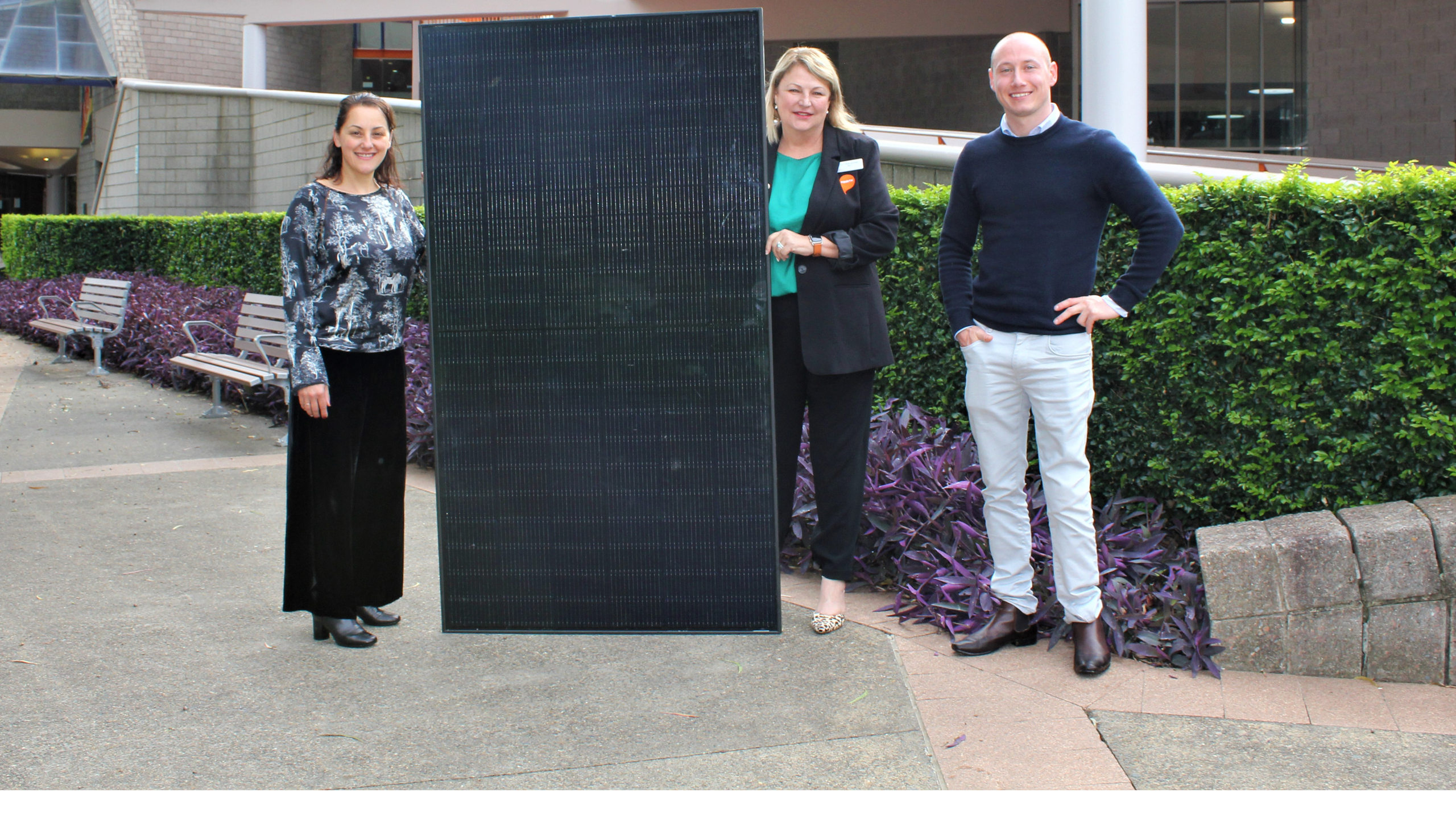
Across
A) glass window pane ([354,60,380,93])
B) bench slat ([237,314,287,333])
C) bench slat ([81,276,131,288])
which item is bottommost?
bench slat ([237,314,287,333])

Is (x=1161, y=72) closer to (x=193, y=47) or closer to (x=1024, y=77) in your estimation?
(x=193, y=47)

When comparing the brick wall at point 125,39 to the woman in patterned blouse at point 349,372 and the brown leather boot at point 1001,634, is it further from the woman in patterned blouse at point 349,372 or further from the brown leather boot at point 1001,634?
the brown leather boot at point 1001,634

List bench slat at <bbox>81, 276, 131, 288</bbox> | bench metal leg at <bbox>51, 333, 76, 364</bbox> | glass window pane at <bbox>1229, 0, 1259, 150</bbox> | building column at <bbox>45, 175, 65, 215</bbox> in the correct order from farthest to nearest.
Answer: building column at <bbox>45, 175, 65, 215</bbox> → glass window pane at <bbox>1229, 0, 1259, 150</bbox> → bench metal leg at <bbox>51, 333, 76, 364</bbox> → bench slat at <bbox>81, 276, 131, 288</bbox>

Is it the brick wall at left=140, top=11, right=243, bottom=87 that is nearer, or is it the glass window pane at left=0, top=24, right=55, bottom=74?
the brick wall at left=140, top=11, right=243, bottom=87

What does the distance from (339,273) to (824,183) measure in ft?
5.07

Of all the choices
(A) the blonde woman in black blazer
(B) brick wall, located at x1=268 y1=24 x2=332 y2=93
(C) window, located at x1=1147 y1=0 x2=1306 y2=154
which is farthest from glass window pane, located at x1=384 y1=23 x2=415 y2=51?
(A) the blonde woman in black blazer

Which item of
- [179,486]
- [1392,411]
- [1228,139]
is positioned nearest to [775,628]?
[1392,411]

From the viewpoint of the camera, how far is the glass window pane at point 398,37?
33.5 metres

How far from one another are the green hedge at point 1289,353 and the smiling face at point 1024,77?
3.49 ft

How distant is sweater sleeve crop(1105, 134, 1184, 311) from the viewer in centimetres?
336

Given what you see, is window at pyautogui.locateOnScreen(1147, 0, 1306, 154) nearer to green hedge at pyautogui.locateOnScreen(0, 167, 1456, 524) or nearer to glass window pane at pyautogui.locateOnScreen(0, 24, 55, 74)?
green hedge at pyautogui.locateOnScreen(0, 167, 1456, 524)

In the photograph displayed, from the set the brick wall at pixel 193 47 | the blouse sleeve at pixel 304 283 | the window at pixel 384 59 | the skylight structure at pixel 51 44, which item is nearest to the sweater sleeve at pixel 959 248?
the blouse sleeve at pixel 304 283

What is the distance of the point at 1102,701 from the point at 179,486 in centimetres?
502

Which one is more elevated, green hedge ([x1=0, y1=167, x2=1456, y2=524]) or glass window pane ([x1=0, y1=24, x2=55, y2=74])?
glass window pane ([x1=0, y1=24, x2=55, y2=74])
